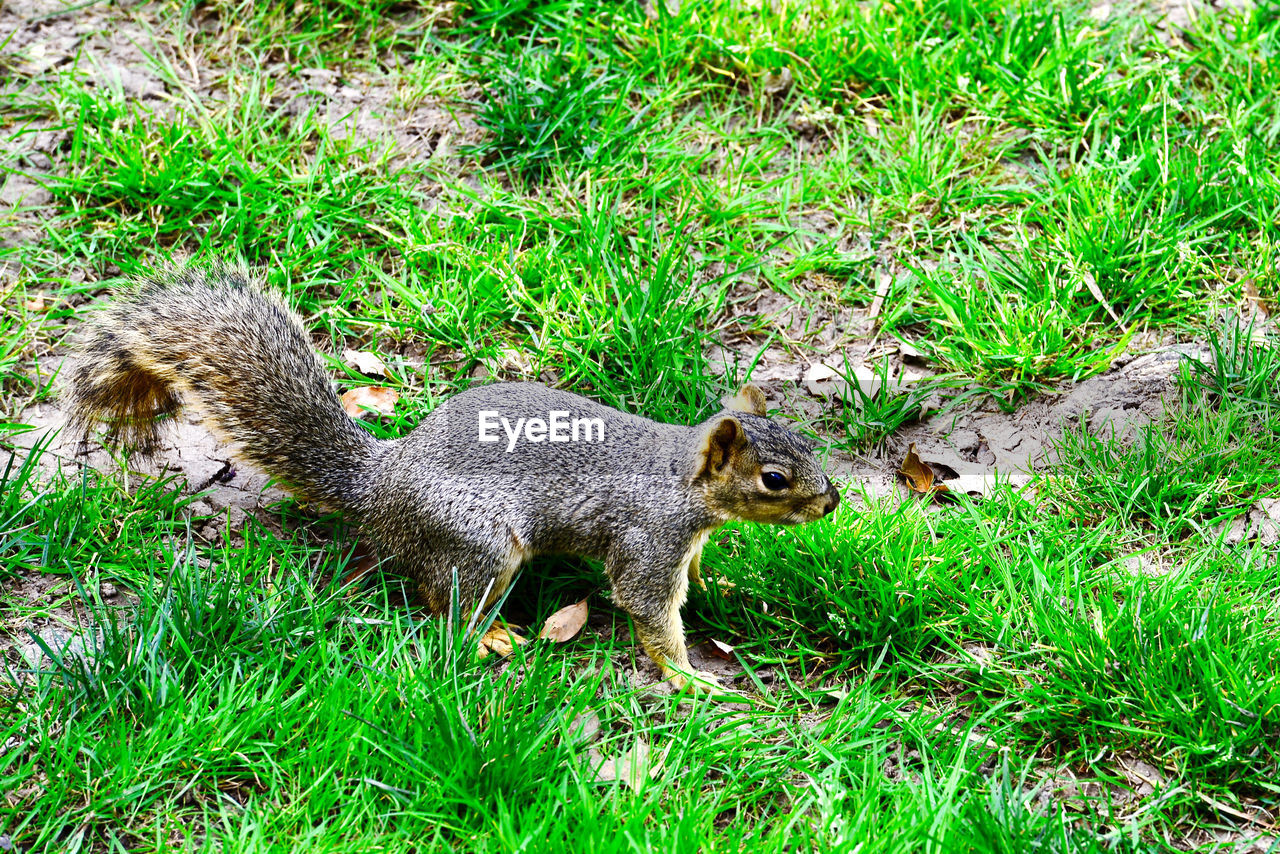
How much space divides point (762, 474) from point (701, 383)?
2.46 feet

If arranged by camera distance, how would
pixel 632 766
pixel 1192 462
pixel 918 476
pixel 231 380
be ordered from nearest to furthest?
pixel 632 766 < pixel 231 380 < pixel 1192 462 < pixel 918 476

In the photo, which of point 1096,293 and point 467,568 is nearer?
point 467,568

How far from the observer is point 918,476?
3084mm

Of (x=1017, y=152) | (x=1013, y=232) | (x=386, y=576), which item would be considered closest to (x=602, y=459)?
(x=386, y=576)

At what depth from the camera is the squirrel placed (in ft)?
8.39

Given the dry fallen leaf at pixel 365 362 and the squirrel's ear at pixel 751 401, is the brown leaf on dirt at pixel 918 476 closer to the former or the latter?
the squirrel's ear at pixel 751 401

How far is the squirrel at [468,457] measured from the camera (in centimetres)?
256

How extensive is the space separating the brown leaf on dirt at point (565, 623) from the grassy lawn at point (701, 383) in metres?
0.03

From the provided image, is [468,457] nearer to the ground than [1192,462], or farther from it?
farther from it

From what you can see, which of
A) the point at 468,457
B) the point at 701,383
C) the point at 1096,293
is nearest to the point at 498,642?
the point at 468,457

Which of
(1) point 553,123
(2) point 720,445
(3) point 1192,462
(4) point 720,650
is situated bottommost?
(4) point 720,650

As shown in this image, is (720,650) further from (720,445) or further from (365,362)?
(365,362)

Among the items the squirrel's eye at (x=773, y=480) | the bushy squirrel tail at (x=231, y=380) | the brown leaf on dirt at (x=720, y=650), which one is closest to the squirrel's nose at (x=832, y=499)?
the squirrel's eye at (x=773, y=480)

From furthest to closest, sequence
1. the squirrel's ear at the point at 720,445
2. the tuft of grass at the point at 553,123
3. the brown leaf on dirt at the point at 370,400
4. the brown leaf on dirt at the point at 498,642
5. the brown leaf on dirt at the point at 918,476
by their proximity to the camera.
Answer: the tuft of grass at the point at 553,123 < the brown leaf on dirt at the point at 370,400 < the brown leaf on dirt at the point at 918,476 < the brown leaf on dirt at the point at 498,642 < the squirrel's ear at the point at 720,445
